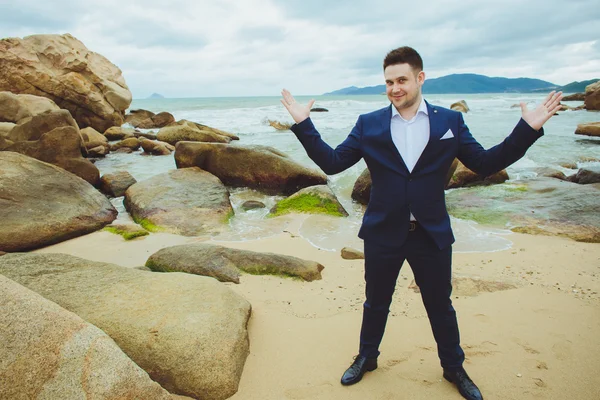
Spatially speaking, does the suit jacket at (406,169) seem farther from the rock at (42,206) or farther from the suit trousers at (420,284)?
the rock at (42,206)

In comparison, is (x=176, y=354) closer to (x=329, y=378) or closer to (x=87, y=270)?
(x=329, y=378)

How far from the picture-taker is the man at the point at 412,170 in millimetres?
2742

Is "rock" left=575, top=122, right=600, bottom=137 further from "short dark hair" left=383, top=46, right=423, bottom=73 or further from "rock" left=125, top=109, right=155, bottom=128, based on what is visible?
"rock" left=125, top=109, right=155, bottom=128

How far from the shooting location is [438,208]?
9.23ft

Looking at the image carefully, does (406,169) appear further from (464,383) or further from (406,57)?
(464,383)

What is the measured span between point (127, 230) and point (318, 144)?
523cm

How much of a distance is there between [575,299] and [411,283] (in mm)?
1648

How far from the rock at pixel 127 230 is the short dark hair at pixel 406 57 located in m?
5.40

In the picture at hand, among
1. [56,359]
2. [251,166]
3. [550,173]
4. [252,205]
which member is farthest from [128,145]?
[56,359]

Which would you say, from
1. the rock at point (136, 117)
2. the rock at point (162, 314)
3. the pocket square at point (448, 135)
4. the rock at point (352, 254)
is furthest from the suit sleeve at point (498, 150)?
the rock at point (136, 117)

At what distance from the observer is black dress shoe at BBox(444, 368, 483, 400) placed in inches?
111

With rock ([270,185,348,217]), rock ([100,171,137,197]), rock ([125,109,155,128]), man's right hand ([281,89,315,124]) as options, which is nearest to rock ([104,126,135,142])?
rock ([125,109,155,128])

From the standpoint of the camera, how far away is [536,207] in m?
7.52

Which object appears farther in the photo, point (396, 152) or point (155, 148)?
point (155, 148)
